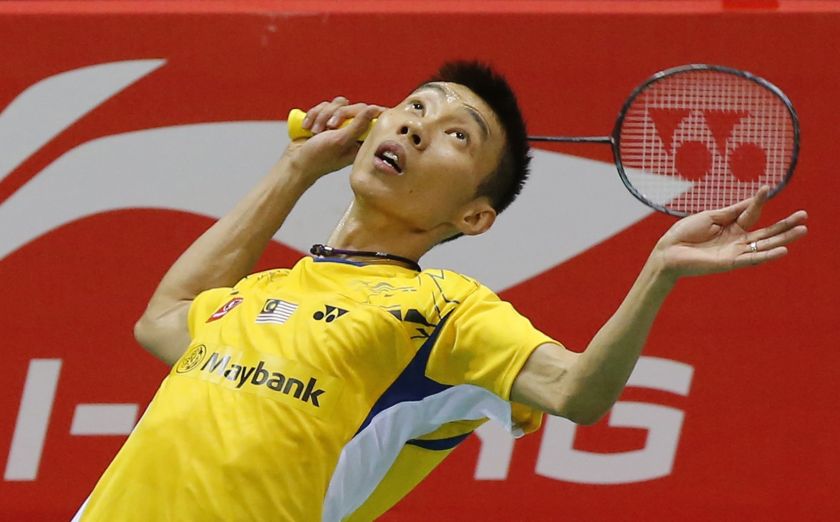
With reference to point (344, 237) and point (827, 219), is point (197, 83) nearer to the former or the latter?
point (344, 237)

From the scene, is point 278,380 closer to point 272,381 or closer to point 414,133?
point 272,381

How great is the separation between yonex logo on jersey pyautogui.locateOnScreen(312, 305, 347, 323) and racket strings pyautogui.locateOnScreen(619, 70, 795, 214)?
92 cm

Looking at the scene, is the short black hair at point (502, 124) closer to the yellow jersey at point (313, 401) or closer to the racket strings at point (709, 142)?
the yellow jersey at point (313, 401)

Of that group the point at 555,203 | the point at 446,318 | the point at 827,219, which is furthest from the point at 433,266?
the point at 446,318

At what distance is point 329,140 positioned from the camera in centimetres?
324

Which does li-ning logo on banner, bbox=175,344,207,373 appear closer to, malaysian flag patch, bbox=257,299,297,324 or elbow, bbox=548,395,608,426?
malaysian flag patch, bbox=257,299,297,324

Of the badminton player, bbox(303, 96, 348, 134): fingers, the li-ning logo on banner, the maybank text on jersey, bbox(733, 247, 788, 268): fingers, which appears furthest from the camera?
bbox(303, 96, 348, 134): fingers

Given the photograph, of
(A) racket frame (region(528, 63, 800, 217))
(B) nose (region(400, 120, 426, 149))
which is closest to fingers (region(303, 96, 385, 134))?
(B) nose (region(400, 120, 426, 149))

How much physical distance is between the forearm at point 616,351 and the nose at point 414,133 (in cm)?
65

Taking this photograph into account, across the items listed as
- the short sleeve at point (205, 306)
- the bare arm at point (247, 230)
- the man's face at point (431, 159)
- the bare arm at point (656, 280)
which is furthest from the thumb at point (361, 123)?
the bare arm at point (656, 280)

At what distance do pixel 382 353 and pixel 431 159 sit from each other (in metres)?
0.41

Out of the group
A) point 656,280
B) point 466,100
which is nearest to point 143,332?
point 466,100

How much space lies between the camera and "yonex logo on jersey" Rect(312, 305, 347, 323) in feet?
9.14

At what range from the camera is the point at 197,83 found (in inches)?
169
